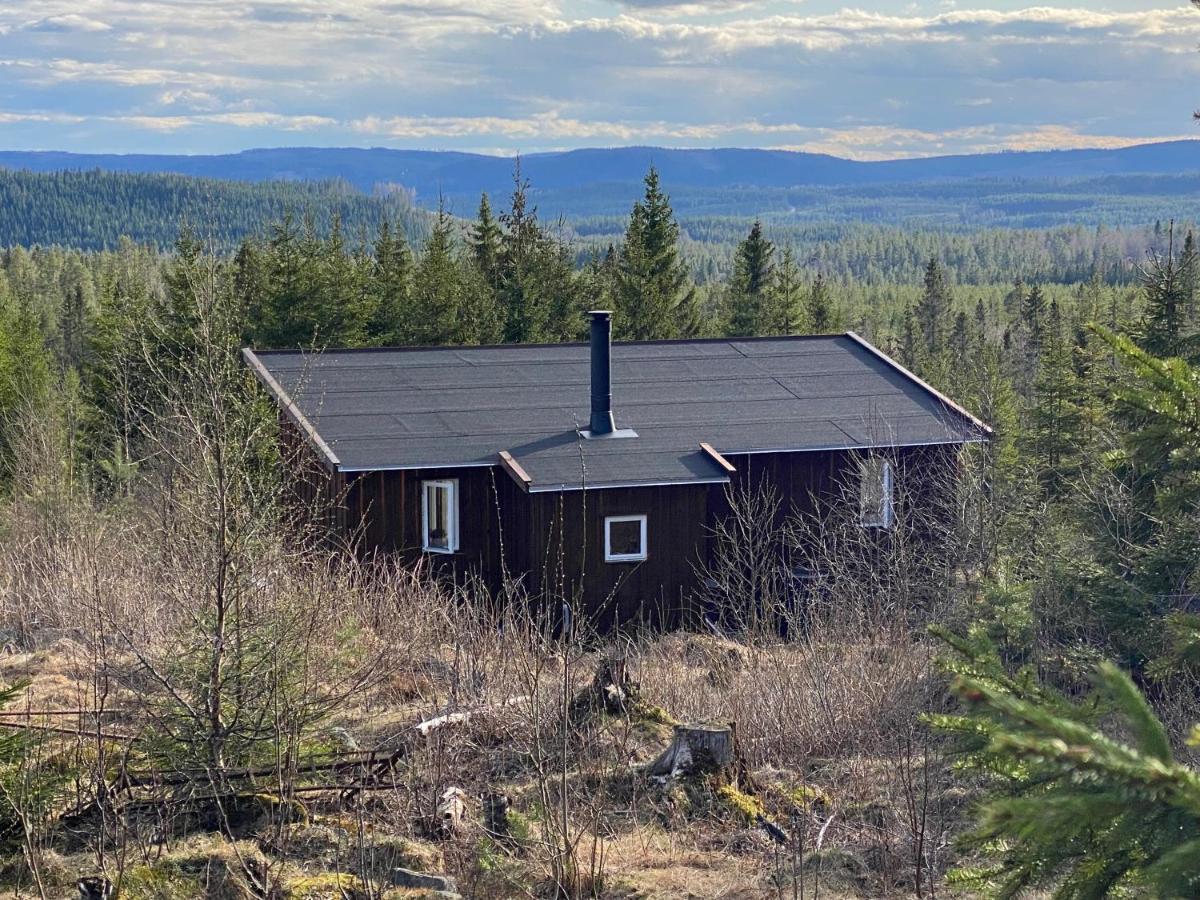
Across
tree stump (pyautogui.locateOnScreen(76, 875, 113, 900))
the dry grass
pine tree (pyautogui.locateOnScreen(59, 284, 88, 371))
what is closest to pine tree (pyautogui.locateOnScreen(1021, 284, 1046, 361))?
pine tree (pyautogui.locateOnScreen(59, 284, 88, 371))

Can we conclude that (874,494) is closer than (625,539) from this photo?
No

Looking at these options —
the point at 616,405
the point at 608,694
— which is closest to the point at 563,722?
the point at 608,694

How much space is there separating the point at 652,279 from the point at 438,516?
2480 centimetres

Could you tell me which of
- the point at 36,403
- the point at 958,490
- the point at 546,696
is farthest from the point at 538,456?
the point at 36,403

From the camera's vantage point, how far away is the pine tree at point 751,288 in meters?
46.9

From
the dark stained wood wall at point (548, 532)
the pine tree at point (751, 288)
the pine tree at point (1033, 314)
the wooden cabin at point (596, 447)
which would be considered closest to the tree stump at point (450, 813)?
the wooden cabin at point (596, 447)

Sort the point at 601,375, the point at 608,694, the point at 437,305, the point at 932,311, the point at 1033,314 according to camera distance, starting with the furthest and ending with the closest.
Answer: the point at 932,311
the point at 1033,314
the point at 437,305
the point at 601,375
the point at 608,694

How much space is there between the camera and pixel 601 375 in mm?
21656

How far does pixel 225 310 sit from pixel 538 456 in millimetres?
12684

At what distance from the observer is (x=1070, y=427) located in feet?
97.3

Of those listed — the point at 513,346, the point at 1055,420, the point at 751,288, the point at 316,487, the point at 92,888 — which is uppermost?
the point at 751,288

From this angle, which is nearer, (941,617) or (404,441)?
(941,617)

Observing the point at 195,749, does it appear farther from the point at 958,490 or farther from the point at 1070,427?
the point at 1070,427

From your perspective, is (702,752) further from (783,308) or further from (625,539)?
(783,308)
